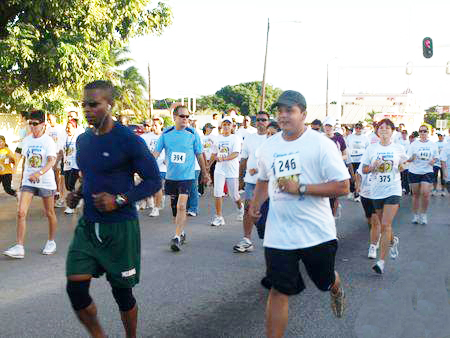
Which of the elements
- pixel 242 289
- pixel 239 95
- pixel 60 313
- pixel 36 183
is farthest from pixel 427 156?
pixel 239 95

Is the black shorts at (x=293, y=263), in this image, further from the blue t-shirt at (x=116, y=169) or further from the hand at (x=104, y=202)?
the hand at (x=104, y=202)

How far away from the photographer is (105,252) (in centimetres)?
398

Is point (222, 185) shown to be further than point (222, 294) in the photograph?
Yes

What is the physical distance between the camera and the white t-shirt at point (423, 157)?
11.2 meters

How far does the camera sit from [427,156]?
1127 cm

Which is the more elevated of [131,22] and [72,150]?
[131,22]

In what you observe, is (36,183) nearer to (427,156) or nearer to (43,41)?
(427,156)

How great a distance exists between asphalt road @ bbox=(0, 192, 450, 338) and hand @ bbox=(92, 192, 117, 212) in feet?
4.05

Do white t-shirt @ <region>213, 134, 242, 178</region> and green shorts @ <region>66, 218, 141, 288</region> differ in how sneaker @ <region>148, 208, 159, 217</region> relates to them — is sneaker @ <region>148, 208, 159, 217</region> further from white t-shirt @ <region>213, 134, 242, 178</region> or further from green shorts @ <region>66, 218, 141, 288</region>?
green shorts @ <region>66, 218, 141, 288</region>

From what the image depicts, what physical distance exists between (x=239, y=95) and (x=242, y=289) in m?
75.7

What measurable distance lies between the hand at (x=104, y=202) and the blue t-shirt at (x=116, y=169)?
12 cm

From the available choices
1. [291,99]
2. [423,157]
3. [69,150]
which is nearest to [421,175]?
[423,157]

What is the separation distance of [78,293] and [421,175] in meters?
8.79

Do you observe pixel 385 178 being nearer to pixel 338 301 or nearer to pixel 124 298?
pixel 338 301
